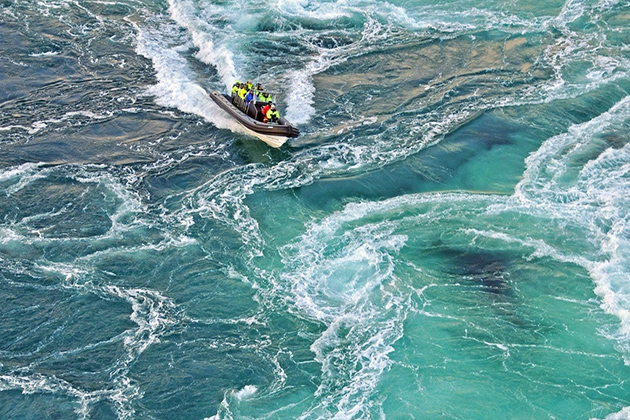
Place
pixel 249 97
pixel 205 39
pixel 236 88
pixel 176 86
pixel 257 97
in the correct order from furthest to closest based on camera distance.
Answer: pixel 205 39 < pixel 176 86 < pixel 236 88 < pixel 257 97 < pixel 249 97

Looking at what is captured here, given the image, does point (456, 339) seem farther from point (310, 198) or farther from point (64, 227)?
point (64, 227)

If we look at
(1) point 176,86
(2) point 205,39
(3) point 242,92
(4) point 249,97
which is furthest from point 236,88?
(2) point 205,39

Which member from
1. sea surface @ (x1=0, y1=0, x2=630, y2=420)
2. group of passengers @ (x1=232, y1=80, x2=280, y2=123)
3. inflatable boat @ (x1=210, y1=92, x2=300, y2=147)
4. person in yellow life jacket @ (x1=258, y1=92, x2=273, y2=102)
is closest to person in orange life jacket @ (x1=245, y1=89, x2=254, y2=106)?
group of passengers @ (x1=232, y1=80, x2=280, y2=123)

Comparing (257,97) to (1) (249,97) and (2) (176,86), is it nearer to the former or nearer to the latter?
(1) (249,97)

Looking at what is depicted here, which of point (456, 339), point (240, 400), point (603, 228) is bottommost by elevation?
point (240, 400)

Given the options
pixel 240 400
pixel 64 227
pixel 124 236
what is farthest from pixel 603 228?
pixel 64 227

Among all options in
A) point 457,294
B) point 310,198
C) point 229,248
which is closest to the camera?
point 457,294
